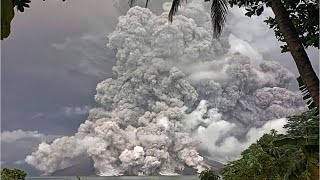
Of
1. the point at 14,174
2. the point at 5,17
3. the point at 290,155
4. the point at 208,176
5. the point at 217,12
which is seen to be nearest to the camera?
the point at 5,17

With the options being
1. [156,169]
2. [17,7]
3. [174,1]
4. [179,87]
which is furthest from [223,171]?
[179,87]

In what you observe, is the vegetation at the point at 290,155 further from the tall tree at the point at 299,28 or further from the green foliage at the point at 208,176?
the green foliage at the point at 208,176

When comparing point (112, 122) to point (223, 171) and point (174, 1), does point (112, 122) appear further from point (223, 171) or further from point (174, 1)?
point (174, 1)

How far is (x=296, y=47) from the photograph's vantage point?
24.5ft

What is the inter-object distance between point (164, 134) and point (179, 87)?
43.5 ft

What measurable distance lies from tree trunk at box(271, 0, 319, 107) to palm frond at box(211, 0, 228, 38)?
2090 mm

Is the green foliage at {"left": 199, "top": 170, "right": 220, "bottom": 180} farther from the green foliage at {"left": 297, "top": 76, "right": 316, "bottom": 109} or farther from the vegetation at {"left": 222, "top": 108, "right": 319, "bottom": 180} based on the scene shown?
the green foliage at {"left": 297, "top": 76, "right": 316, "bottom": 109}

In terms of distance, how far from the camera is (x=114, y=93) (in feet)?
373

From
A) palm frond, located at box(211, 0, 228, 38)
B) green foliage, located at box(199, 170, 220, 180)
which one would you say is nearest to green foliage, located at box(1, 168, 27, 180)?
green foliage, located at box(199, 170, 220, 180)

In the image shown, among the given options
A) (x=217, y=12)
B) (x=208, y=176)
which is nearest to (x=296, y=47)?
(x=217, y=12)

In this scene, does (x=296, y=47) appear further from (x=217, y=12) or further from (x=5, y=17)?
(x=5, y=17)

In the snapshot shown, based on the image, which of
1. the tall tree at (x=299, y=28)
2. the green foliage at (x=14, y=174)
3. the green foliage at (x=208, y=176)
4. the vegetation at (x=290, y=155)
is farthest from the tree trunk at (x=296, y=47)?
the green foliage at (x=208, y=176)

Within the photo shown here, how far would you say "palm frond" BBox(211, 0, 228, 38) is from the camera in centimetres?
964

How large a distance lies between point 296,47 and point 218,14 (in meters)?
2.57
